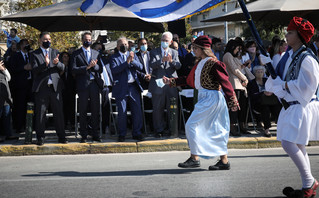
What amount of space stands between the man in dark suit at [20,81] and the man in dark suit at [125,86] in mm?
2519

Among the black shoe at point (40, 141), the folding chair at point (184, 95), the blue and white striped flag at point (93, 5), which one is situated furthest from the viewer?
the folding chair at point (184, 95)

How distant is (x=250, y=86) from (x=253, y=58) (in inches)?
41.5

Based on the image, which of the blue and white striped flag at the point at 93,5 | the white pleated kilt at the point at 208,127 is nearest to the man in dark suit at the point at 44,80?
the blue and white striped flag at the point at 93,5

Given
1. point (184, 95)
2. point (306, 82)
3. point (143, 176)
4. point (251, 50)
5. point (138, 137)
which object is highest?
point (251, 50)

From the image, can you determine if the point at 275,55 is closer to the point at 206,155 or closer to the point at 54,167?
the point at 206,155

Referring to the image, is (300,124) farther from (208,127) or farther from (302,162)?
(208,127)

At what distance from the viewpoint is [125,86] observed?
10906 mm

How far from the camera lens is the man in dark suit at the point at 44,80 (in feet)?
33.7

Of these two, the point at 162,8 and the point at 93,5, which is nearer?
the point at 162,8

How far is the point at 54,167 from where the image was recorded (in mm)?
8438

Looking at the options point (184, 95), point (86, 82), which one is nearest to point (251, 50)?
point (184, 95)

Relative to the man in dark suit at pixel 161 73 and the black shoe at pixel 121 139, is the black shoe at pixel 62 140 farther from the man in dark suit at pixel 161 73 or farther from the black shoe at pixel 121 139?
the man in dark suit at pixel 161 73

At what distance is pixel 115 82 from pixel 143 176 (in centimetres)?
396

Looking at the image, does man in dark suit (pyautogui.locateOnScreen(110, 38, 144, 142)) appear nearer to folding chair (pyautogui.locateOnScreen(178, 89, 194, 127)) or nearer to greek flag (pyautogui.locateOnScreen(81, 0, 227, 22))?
folding chair (pyautogui.locateOnScreen(178, 89, 194, 127))
